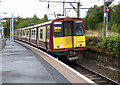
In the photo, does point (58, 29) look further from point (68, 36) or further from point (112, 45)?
point (112, 45)

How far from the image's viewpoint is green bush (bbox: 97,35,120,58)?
46.0 feet

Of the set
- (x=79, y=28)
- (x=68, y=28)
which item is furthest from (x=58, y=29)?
(x=79, y=28)

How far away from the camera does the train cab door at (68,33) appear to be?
13406 mm

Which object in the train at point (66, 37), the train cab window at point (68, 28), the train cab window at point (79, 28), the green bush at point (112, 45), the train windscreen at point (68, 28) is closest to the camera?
the train at point (66, 37)

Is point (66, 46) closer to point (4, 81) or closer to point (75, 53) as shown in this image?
point (75, 53)

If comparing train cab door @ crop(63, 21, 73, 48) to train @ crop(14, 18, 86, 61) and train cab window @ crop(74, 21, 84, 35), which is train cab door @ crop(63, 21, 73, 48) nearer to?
train @ crop(14, 18, 86, 61)

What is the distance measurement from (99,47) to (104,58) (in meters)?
1.79

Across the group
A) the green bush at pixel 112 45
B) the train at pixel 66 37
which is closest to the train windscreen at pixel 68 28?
the train at pixel 66 37

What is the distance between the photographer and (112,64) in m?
14.6

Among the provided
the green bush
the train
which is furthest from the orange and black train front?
the green bush

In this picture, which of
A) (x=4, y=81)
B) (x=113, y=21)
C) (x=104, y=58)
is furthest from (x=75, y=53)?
(x=113, y=21)

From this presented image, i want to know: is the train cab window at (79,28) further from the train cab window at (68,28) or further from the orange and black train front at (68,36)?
the train cab window at (68,28)

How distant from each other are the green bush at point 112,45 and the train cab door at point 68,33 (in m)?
3.57

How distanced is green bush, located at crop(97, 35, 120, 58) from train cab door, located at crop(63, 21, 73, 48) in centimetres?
357
